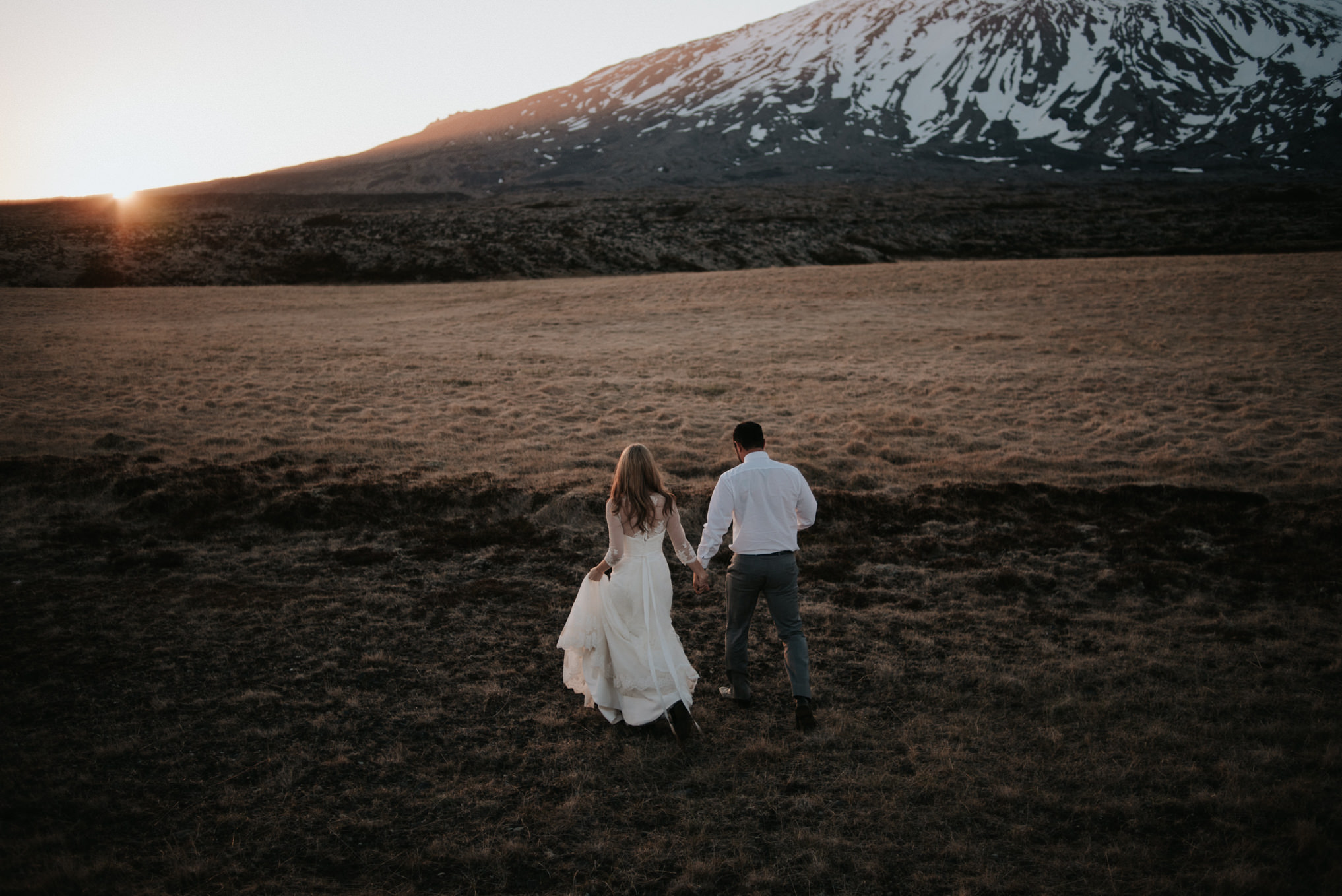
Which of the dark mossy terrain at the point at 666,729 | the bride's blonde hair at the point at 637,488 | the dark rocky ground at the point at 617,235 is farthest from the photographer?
the dark rocky ground at the point at 617,235

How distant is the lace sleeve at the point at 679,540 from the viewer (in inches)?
222

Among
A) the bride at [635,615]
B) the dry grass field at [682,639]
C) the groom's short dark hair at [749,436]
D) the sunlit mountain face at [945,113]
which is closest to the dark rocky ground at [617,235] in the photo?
the dry grass field at [682,639]

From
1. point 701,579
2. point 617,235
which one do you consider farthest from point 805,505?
point 617,235

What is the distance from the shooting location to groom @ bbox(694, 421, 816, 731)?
5688 mm

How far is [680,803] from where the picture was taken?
4.95m

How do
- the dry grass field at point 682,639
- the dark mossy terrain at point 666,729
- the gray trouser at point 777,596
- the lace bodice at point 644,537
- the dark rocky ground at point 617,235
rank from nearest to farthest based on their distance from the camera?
the dark mossy terrain at point 666,729
the dry grass field at point 682,639
the lace bodice at point 644,537
the gray trouser at point 777,596
the dark rocky ground at point 617,235

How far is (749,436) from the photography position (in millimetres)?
5801

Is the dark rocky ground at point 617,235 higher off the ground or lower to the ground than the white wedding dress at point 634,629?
higher

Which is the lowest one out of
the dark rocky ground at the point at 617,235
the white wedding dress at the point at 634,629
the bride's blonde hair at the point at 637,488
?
the white wedding dress at the point at 634,629

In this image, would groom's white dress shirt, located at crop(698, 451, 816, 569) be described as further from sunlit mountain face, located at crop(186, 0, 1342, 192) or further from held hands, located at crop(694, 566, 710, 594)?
sunlit mountain face, located at crop(186, 0, 1342, 192)

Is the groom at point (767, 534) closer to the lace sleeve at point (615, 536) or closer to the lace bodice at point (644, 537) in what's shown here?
the lace bodice at point (644, 537)

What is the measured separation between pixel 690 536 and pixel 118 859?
754cm

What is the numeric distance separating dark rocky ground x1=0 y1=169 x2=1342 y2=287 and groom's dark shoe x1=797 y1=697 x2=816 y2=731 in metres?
45.3

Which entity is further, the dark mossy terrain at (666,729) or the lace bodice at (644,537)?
the lace bodice at (644,537)
